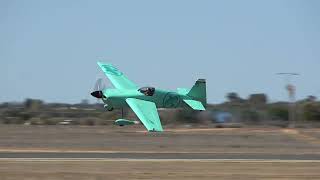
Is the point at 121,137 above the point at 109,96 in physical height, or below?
below

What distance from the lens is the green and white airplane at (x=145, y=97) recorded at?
51866 millimetres

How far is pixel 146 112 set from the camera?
168 ft

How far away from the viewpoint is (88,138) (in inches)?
2254

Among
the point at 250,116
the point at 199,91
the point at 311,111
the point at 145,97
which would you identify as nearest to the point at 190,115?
the point at 250,116

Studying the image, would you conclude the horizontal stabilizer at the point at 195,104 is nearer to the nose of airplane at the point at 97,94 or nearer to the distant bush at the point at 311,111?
the nose of airplane at the point at 97,94

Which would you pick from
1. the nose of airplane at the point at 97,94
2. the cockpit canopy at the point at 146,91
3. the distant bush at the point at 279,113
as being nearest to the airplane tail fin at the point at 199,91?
the cockpit canopy at the point at 146,91

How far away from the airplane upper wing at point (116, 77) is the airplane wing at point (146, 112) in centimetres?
626

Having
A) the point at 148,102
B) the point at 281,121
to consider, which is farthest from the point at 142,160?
the point at 281,121

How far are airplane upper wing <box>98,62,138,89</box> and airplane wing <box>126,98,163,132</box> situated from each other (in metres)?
6.26

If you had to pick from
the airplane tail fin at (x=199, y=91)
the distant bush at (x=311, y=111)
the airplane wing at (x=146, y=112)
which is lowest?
A: the distant bush at (x=311, y=111)

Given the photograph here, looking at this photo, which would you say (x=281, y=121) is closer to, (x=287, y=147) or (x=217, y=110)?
(x=217, y=110)

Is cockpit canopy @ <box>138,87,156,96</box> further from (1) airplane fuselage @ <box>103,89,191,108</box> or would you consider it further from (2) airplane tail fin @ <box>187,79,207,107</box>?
(2) airplane tail fin @ <box>187,79,207,107</box>

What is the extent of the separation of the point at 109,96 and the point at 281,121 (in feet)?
147

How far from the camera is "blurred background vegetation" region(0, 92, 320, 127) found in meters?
88.4
